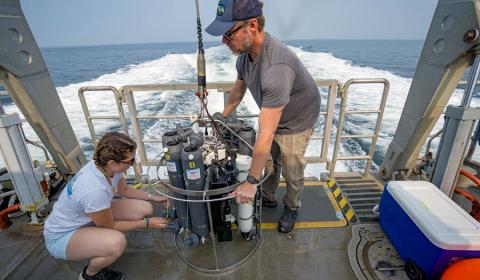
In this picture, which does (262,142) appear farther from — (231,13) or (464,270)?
(464,270)

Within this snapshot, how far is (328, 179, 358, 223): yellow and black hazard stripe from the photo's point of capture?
2.68m

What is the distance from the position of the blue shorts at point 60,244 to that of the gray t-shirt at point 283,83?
1784mm

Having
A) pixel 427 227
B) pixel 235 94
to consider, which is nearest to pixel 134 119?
pixel 235 94

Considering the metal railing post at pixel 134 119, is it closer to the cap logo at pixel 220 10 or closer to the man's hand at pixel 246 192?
the cap logo at pixel 220 10

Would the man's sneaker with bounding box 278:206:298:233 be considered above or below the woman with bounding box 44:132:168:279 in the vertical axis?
below

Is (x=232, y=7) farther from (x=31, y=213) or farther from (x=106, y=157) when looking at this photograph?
(x=31, y=213)

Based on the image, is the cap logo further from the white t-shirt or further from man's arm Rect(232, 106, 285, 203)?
the white t-shirt

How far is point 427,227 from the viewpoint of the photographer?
1.79 metres

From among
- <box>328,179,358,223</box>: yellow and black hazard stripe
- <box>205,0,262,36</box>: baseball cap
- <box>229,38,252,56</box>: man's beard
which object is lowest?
<box>328,179,358,223</box>: yellow and black hazard stripe

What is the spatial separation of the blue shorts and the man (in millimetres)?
1357

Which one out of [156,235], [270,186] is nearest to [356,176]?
[270,186]

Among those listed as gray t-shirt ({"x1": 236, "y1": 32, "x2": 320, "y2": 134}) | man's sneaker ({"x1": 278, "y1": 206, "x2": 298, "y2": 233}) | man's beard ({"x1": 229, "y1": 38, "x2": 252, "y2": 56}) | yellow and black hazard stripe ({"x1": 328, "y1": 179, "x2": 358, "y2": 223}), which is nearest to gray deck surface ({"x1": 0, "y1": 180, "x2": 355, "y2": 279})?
man's sneaker ({"x1": 278, "y1": 206, "x2": 298, "y2": 233})

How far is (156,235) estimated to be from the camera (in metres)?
2.50

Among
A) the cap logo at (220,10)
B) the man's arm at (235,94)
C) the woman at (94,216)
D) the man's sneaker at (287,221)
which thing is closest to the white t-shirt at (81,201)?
the woman at (94,216)
